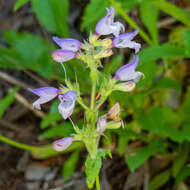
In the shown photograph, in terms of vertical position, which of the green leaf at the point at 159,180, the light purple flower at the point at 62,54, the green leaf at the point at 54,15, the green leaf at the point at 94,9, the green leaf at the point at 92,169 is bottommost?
the green leaf at the point at 159,180

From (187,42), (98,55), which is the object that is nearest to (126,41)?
(98,55)

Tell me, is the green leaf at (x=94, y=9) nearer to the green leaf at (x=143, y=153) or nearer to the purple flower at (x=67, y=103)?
the green leaf at (x=143, y=153)

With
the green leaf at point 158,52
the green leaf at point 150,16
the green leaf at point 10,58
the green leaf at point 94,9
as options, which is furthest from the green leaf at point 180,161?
the green leaf at point 10,58

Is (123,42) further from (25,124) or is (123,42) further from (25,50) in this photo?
(25,124)

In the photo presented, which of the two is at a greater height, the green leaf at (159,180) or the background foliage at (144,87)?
the background foliage at (144,87)

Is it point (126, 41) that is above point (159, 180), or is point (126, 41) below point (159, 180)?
above

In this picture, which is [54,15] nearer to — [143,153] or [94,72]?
[143,153]

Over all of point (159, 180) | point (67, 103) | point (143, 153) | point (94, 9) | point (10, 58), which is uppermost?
point (67, 103)
